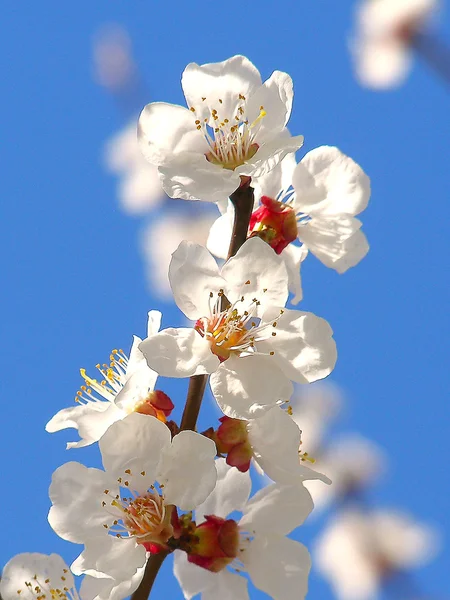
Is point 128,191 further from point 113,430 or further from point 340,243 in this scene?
point 113,430

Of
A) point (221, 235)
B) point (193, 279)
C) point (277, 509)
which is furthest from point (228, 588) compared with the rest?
point (221, 235)

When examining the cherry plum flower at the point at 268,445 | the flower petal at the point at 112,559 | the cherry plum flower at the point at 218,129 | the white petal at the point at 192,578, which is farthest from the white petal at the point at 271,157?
the white petal at the point at 192,578

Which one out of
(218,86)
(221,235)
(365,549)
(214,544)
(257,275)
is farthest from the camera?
(365,549)

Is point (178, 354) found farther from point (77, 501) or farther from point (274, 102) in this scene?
point (274, 102)

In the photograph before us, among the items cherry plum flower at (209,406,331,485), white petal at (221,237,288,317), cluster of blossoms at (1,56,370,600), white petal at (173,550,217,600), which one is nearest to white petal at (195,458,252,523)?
cluster of blossoms at (1,56,370,600)

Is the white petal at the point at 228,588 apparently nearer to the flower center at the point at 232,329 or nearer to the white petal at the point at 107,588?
the white petal at the point at 107,588
